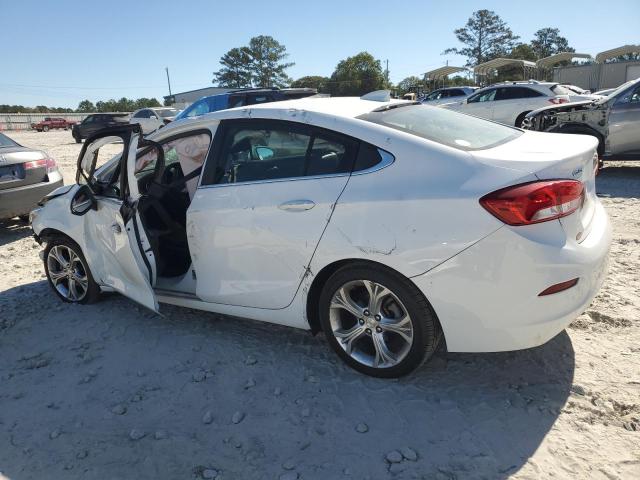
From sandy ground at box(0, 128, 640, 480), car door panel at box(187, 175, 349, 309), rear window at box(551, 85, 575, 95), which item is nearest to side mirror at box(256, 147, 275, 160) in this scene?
car door panel at box(187, 175, 349, 309)

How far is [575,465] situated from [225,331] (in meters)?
2.42

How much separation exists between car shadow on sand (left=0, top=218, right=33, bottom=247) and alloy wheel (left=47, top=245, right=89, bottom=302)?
274cm

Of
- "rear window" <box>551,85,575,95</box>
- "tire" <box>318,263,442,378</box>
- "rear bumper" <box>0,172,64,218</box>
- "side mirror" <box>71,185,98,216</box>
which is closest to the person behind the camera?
"tire" <box>318,263,442,378</box>

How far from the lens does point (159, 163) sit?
12.0 feet

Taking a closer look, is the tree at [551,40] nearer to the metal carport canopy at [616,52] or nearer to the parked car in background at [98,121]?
the metal carport canopy at [616,52]

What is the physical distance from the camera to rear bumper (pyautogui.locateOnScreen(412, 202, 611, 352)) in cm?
236

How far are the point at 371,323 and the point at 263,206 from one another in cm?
97

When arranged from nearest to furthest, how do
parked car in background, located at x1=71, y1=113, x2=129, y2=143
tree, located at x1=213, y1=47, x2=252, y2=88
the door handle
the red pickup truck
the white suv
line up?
the door handle
the white suv
parked car in background, located at x1=71, y1=113, x2=129, y2=143
the red pickup truck
tree, located at x1=213, y1=47, x2=252, y2=88

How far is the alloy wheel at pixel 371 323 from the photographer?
9.11ft

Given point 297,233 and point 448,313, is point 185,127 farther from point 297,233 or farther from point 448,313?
point 448,313

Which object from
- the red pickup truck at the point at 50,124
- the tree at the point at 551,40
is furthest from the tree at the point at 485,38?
the red pickup truck at the point at 50,124

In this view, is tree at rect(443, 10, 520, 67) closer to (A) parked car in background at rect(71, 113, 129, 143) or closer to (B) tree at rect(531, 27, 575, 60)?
(B) tree at rect(531, 27, 575, 60)

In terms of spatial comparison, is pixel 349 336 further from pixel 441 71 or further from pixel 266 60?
pixel 266 60

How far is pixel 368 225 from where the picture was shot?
2650 mm
